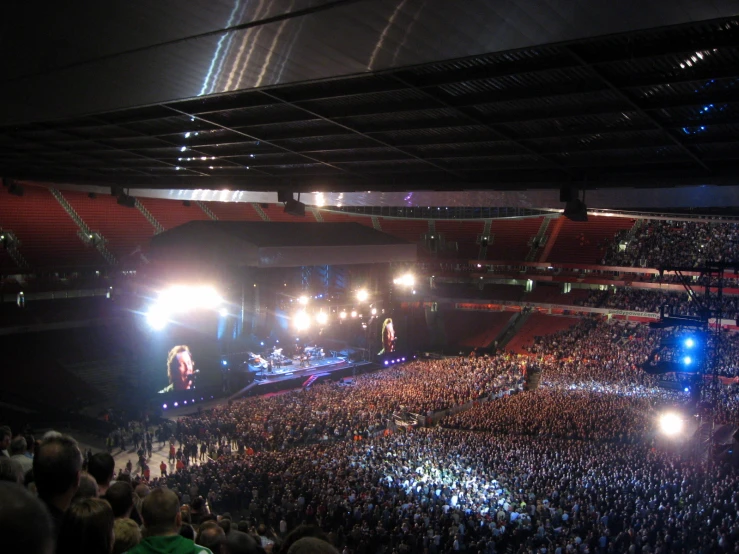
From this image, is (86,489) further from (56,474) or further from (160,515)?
(56,474)

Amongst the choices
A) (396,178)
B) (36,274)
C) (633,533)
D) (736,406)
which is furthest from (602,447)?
(36,274)

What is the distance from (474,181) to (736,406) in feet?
43.4

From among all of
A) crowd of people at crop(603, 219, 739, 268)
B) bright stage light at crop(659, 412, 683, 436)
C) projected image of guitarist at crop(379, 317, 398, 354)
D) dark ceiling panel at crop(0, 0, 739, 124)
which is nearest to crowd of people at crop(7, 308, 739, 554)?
bright stage light at crop(659, 412, 683, 436)

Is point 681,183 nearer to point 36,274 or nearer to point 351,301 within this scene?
point 351,301

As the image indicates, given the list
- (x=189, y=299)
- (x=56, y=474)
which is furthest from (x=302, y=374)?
(x=56, y=474)

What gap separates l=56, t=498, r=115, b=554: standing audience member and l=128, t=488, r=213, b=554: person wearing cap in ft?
1.92

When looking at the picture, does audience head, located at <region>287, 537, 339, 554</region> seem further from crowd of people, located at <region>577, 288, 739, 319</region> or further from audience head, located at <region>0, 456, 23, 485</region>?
crowd of people, located at <region>577, 288, 739, 319</region>

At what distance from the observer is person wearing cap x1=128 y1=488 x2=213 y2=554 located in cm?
293

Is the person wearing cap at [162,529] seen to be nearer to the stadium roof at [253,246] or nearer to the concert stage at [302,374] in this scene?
the stadium roof at [253,246]

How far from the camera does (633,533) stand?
10.2 meters

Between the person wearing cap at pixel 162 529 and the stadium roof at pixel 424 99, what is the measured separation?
11.5 feet

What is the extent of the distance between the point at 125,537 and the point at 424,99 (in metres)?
6.03

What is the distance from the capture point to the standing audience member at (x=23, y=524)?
4.23ft

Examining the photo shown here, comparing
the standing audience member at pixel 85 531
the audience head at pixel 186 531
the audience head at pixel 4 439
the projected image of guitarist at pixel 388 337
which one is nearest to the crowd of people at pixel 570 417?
the projected image of guitarist at pixel 388 337
